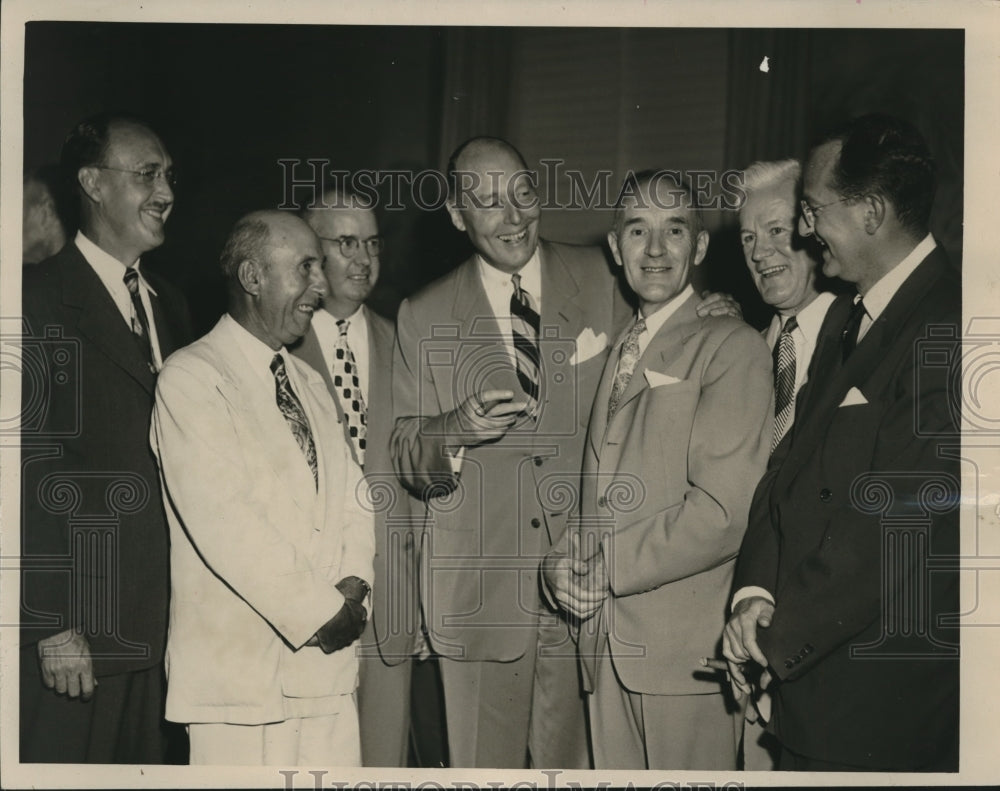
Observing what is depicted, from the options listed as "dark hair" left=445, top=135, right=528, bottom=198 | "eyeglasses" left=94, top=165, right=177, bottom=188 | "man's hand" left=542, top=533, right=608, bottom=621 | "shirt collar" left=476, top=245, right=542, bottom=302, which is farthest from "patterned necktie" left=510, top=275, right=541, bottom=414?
"eyeglasses" left=94, top=165, right=177, bottom=188

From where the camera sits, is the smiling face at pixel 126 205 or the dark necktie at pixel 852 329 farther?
the smiling face at pixel 126 205

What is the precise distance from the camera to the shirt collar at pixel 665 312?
9.09 ft

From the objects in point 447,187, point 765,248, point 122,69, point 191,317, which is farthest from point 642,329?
point 122,69

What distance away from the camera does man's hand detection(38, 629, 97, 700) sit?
2.88m

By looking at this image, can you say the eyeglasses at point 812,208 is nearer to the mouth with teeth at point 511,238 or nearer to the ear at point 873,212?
the ear at point 873,212

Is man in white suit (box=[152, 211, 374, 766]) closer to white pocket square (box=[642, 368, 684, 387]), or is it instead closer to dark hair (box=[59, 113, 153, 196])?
dark hair (box=[59, 113, 153, 196])

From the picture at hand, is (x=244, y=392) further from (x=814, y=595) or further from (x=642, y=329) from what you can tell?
(x=814, y=595)

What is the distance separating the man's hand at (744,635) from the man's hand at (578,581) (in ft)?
1.06

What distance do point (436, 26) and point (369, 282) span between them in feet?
2.32

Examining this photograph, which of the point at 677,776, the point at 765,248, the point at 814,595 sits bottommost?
the point at 677,776

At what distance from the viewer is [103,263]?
2.87 meters

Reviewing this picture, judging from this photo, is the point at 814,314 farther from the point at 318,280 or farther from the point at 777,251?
the point at 318,280

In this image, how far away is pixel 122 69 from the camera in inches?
115

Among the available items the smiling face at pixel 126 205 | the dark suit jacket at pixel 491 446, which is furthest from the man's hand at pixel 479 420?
the smiling face at pixel 126 205
